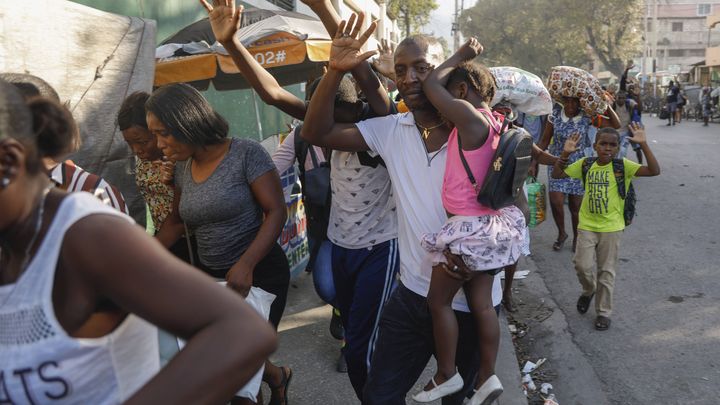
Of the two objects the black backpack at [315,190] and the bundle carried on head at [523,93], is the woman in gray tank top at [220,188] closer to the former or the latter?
the black backpack at [315,190]

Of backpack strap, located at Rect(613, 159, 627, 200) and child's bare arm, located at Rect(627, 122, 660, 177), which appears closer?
child's bare arm, located at Rect(627, 122, 660, 177)

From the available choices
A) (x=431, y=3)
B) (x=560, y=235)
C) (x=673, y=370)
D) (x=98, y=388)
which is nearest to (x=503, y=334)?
(x=673, y=370)

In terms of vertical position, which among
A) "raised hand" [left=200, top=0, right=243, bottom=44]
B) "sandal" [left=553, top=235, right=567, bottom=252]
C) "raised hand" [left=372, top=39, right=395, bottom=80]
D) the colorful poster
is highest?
"raised hand" [left=200, top=0, right=243, bottom=44]

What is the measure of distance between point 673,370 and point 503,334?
3.76 ft

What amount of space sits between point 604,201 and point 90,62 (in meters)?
3.75

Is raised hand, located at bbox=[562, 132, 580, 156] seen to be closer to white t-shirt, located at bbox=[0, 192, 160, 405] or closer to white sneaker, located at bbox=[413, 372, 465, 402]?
white sneaker, located at bbox=[413, 372, 465, 402]

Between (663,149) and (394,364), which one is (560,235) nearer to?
(394,364)

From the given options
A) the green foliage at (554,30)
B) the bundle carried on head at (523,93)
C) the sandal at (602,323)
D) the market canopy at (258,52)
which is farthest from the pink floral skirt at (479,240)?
the green foliage at (554,30)

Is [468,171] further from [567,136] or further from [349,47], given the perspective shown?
[567,136]

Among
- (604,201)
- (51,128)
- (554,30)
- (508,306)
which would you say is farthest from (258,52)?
(554,30)

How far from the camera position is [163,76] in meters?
6.32

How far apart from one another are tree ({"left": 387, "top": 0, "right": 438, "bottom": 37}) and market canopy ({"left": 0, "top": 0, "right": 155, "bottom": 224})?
33144 mm

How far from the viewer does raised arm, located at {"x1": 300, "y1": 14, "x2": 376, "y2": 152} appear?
2.70 metres

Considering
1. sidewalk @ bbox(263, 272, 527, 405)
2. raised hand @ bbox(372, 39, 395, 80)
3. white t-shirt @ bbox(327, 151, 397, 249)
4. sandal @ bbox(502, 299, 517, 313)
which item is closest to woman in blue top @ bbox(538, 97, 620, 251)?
sandal @ bbox(502, 299, 517, 313)
